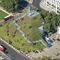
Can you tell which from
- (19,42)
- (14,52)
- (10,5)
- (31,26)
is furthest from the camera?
(10,5)

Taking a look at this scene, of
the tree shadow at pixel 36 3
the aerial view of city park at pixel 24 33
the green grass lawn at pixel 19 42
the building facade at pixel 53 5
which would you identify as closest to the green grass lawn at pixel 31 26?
the aerial view of city park at pixel 24 33

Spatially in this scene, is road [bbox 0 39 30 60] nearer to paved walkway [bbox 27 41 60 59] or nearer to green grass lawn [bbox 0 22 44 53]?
green grass lawn [bbox 0 22 44 53]

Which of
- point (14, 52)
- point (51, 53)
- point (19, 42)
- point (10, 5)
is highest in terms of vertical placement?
point (51, 53)

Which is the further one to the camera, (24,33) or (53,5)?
(53,5)

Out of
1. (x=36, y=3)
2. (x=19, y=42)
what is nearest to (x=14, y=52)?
(x=19, y=42)

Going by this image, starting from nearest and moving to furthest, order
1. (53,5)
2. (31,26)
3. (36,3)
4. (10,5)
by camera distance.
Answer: (31,26) < (10,5) < (53,5) < (36,3)

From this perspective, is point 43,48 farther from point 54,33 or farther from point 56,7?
point 56,7

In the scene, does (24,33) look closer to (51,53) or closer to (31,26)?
(31,26)

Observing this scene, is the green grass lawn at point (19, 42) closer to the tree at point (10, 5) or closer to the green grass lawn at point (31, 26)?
the green grass lawn at point (31, 26)
